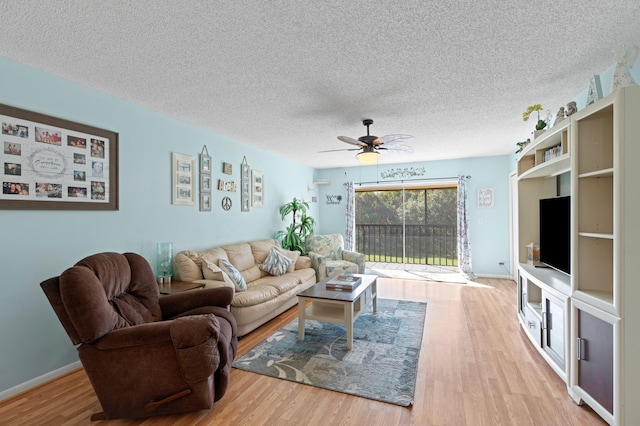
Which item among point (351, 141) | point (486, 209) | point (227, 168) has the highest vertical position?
point (351, 141)

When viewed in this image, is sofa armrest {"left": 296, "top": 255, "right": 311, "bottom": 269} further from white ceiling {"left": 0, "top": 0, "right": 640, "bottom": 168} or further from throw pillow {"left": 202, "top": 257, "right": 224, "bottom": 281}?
white ceiling {"left": 0, "top": 0, "right": 640, "bottom": 168}

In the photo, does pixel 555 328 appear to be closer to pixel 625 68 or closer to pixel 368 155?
pixel 625 68

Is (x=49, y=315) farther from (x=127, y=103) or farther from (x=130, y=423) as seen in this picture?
(x=127, y=103)

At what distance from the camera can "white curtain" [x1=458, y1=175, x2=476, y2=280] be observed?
5.77 metres

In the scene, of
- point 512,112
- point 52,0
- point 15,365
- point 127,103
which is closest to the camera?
point 52,0

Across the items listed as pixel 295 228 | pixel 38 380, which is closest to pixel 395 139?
pixel 295 228

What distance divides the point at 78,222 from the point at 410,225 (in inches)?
247

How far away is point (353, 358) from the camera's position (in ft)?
8.74

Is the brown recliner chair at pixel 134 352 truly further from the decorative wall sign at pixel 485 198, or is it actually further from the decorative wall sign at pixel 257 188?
the decorative wall sign at pixel 485 198

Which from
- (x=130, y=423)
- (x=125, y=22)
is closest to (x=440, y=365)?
(x=130, y=423)

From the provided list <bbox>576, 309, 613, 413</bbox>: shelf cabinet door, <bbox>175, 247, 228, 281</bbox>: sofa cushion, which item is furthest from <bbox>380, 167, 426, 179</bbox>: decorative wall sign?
<bbox>576, 309, 613, 413</bbox>: shelf cabinet door

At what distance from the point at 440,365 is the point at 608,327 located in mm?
1208

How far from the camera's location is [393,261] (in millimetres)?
7410

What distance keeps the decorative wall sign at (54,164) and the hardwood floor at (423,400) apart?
1.42m
